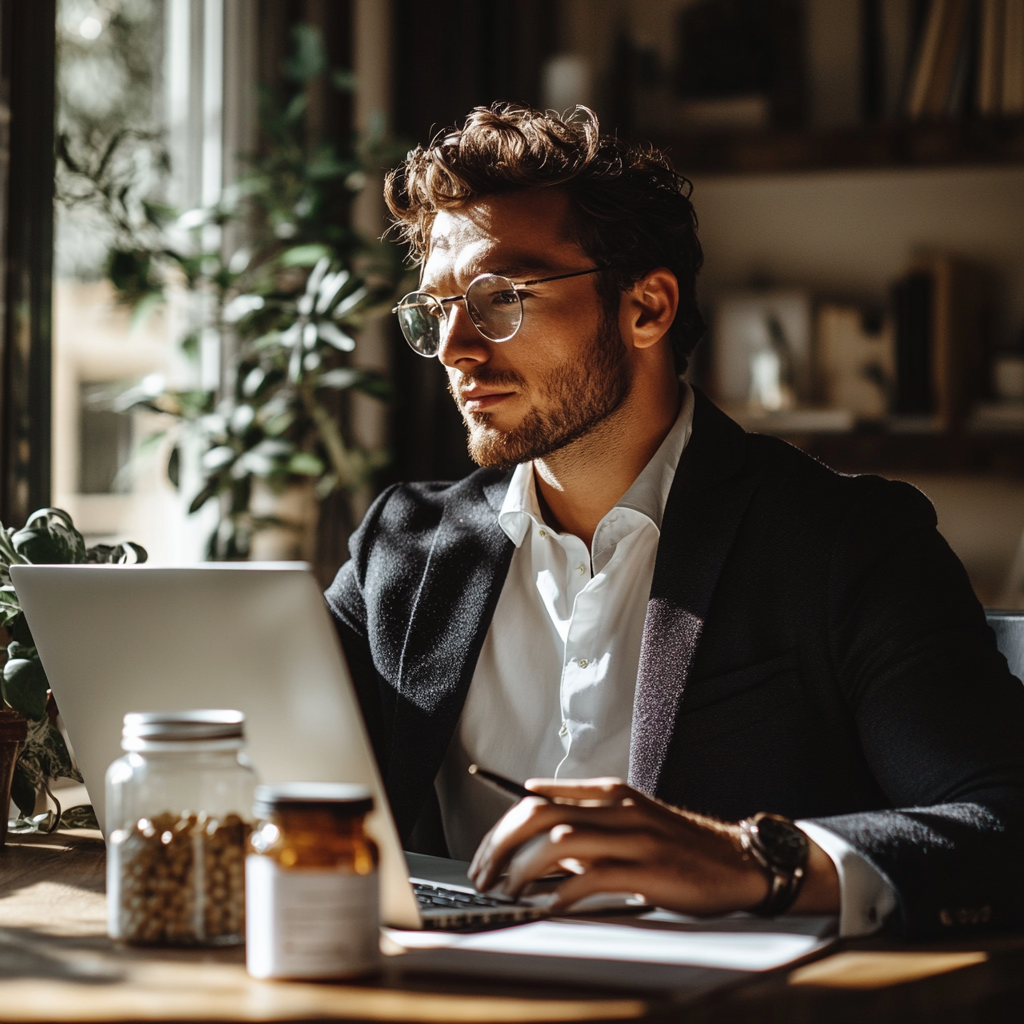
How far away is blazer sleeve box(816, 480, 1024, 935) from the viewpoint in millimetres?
961

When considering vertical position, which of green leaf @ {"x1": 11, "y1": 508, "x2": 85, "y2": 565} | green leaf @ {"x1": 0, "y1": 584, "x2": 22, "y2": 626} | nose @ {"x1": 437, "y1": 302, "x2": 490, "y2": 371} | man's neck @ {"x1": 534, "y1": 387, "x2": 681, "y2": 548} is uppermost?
nose @ {"x1": 437, "y1": 302, "x2": 490, "y2": 371}

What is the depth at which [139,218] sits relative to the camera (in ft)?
8.79

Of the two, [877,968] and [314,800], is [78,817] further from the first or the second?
[877,968]

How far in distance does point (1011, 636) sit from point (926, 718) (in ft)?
0.85

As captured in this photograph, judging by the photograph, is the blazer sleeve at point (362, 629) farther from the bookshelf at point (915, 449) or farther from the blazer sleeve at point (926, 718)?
the bookshelf at point (915, 449)

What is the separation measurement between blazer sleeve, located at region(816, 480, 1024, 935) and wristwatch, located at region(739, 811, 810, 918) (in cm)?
4

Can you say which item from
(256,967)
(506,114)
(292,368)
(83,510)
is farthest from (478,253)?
(83,510)

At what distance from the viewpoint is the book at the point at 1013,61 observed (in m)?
3.05

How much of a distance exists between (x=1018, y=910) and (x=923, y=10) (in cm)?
286

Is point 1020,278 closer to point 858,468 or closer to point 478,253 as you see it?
point 858,468

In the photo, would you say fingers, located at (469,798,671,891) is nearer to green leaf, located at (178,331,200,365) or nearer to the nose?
the nose

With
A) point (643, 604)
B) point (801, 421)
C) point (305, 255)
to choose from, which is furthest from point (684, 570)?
point (801, 421)

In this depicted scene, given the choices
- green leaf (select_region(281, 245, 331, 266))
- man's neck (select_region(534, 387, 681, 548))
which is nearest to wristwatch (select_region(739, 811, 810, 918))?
man's neck (select_region(534, 387, 681, 548))

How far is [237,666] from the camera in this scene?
0.97 metres
